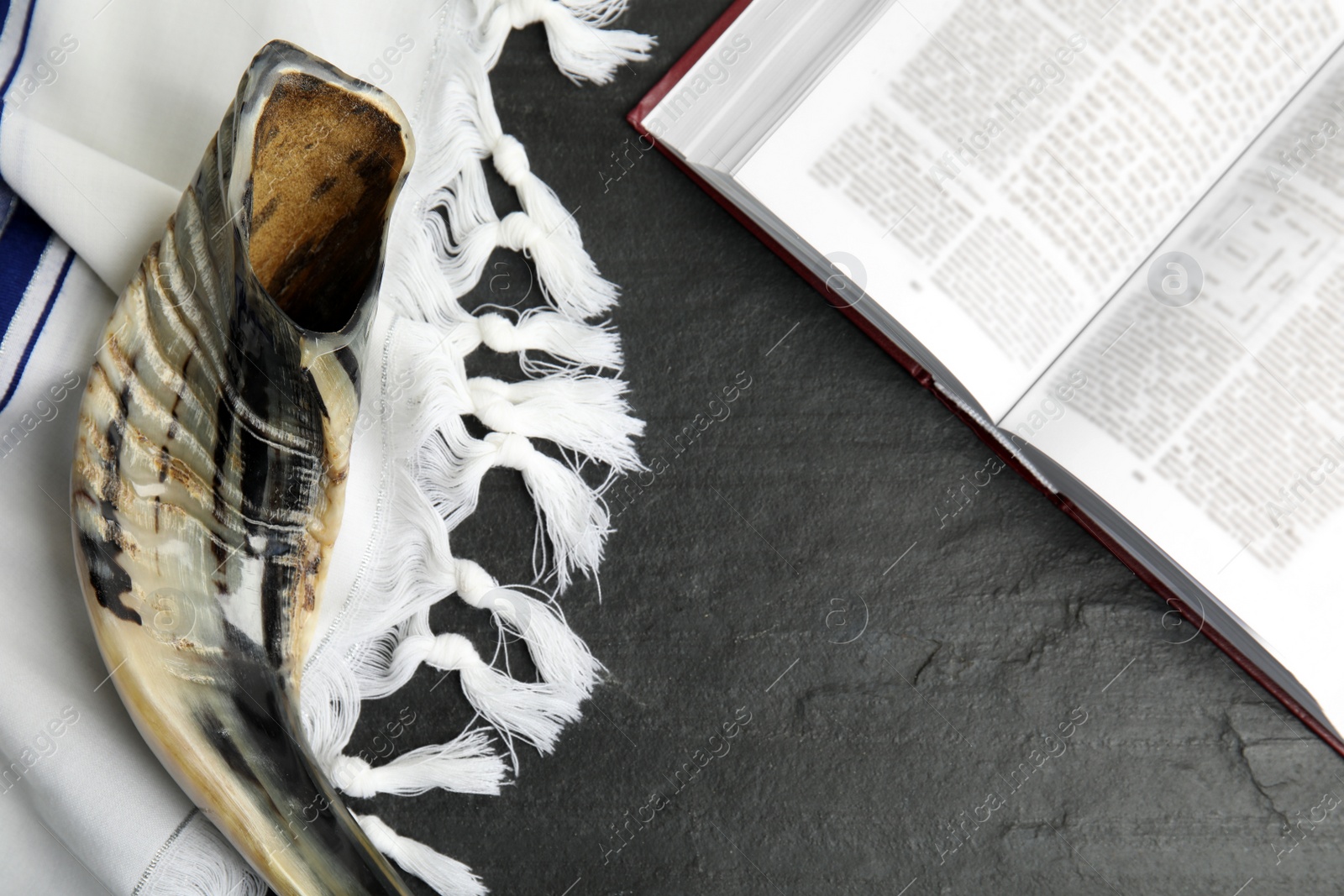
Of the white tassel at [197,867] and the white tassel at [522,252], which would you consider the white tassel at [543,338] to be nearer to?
the white tassel at [522,252]

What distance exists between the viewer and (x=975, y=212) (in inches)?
21.5

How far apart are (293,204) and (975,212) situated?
0.39 meters

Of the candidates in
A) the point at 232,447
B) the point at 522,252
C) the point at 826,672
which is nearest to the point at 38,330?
the point at 232,447

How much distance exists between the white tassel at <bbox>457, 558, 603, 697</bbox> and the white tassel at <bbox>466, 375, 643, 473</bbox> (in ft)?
0.31

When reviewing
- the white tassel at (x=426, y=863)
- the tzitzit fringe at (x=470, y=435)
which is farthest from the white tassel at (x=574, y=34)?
the white tassel at (x=426, y=863)

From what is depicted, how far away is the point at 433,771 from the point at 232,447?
24 centimetres

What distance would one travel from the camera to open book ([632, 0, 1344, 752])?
53 cm

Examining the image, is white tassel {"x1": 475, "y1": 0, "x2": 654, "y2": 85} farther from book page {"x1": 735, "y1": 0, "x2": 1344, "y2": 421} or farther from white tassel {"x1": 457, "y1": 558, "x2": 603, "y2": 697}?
white tassel {"x1": 457, "y1": 558, "x2": 603, "y2": 697}

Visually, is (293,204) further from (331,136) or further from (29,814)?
(29,814)

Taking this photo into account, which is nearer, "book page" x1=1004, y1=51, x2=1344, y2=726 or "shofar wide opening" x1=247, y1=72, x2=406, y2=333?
"shofar wide opening" x1=247, y1=72, x2=406, y2=333

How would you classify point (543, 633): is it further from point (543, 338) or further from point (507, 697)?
point (543, 338)

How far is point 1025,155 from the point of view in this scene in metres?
0.55

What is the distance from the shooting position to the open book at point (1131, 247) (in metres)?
0.53

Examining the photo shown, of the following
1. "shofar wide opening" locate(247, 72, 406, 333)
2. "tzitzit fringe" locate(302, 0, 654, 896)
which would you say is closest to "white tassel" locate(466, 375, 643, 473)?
"tzitzit fringe" locate(302, 0, 654, 896)
